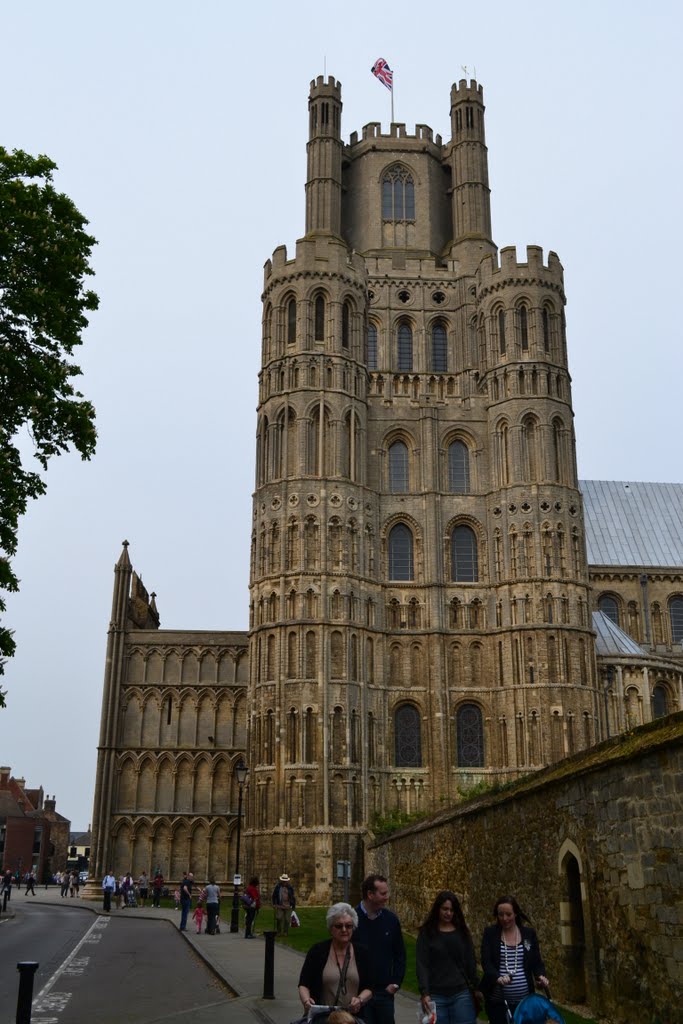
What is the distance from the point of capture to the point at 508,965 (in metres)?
8.84

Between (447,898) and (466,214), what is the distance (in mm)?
51691

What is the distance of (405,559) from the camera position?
4884 cm

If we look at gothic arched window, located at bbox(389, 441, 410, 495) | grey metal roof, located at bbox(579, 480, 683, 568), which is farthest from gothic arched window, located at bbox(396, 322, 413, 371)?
grey metal roof, located at bbox(579, 480, 683, 568)

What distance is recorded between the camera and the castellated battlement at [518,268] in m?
51.0

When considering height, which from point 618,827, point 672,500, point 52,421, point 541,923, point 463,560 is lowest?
point 541,923

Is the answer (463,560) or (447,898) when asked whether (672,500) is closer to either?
(463,560)

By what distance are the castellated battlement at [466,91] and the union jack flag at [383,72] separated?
3.64m

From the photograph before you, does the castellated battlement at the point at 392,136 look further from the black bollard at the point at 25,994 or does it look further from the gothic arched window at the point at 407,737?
the black bollard at the point at 25,994

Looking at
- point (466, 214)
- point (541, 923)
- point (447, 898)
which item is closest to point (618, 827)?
point (541, 923)

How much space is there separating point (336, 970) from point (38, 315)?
13.2 meters

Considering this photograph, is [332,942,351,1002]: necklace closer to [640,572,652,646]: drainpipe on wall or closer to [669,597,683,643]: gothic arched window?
[640,572,652,646]: drainpipe on wall

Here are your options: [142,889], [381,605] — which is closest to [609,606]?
[381,605]

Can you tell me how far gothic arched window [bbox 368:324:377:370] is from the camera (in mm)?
53500

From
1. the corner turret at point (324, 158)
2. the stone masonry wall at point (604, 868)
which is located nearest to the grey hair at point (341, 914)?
the stone masonry wall at point (604, 868)
